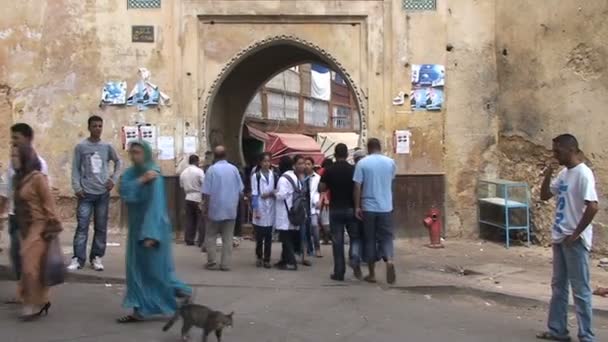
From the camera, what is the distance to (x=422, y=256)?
11.7m

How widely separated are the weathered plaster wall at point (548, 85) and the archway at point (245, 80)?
8.20 feet

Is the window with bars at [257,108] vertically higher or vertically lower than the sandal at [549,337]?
higher

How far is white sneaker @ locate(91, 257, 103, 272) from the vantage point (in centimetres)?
930

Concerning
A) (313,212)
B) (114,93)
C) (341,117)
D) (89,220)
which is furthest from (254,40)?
(341,117)

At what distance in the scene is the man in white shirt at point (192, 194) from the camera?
1246cm

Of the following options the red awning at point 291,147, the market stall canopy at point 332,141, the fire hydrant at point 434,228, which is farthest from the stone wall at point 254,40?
the market stall canopy at point 332,141

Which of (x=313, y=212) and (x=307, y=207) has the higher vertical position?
(x=307, y=207)

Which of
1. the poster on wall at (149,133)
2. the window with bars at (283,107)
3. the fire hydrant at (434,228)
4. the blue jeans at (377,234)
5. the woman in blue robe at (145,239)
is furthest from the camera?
the window with bars at (283,107)

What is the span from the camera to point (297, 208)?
33.4 ft

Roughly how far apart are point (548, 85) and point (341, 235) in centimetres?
496

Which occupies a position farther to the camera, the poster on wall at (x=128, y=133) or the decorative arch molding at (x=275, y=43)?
the decorative arch molding at (x=275, y=43)

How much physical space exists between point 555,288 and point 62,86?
30.8ft

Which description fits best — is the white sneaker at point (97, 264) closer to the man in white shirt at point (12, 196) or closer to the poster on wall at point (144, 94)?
the man in white shirt at point (12, 196)

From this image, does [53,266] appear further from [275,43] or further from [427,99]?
[427,99]
